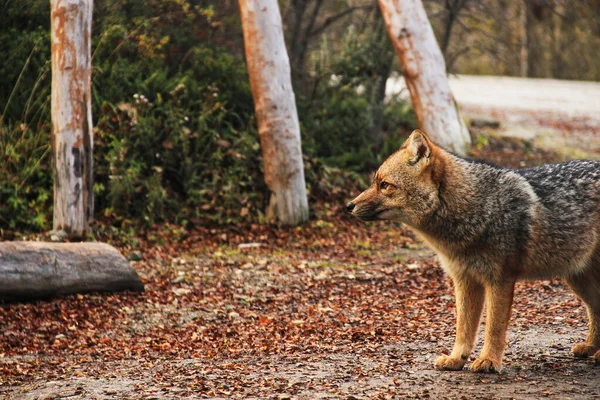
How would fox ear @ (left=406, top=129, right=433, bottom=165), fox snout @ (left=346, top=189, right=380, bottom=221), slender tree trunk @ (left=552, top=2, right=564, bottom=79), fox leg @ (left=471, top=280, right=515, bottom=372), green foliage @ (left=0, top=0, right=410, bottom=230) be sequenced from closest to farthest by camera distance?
1. fox leg @ (left=471, top=280, right=515, bottom=372)
2. fox ear @ (left=406, top=129, right=433, bottom=165)
3. fox snout @ (left=346, top=189, right=380, bottom=221)
4. green foliage @ (left=0, top=0, right=410, bottom=230)
5. slender tree trunk @ (left=552, top=2, right=564, bottom=79)

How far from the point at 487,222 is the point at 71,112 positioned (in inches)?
244

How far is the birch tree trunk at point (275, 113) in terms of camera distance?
11.1 m

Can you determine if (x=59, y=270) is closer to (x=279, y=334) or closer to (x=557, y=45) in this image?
(x=279, y=334)

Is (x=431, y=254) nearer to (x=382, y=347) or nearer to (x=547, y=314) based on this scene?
(x=547, y=314)

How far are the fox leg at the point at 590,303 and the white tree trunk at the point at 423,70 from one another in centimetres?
714

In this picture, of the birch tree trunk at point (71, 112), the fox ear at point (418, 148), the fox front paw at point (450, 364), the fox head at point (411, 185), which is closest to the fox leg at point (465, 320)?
the fox front paw at point (450, 364)

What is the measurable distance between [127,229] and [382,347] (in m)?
5.20

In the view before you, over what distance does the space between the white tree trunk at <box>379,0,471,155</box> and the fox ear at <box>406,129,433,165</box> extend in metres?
7.49

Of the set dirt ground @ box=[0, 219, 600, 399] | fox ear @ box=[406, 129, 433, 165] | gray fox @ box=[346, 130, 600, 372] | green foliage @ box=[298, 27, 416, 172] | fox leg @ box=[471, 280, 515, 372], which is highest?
green foliage @ box=[298, 27, 416, 172]

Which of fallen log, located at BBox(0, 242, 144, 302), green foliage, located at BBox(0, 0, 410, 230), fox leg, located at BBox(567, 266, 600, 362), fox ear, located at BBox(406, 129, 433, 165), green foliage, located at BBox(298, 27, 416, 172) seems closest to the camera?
A: fox ear, located at BBox(406, 129, 433, 165)

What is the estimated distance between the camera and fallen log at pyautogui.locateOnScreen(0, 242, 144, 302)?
748 cm

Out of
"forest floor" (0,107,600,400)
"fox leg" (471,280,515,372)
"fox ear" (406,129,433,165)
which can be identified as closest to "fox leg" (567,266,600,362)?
"forest floor" (0,107,600,400)

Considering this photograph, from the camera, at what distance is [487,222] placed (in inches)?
213

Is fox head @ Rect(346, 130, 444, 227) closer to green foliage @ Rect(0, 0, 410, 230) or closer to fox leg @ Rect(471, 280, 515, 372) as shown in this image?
fox leg @ Rect(471, 280, 515, 372)
